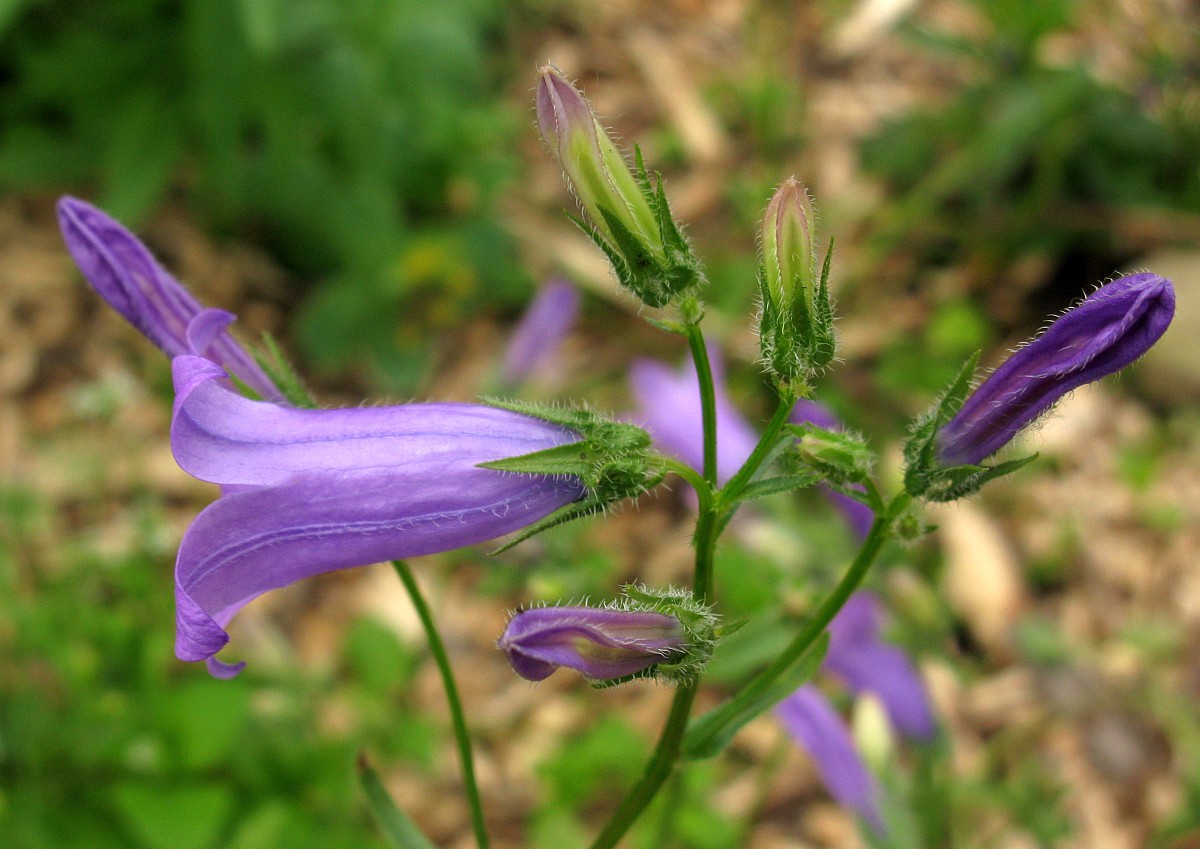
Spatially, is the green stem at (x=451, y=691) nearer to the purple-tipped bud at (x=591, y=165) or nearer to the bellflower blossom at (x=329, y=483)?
the bellflower blossom at (x=329, y=483)

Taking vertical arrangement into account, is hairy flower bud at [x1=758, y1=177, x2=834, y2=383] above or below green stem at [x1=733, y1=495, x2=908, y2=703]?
above

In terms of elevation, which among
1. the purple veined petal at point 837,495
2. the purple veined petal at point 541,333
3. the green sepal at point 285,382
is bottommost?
the green sepal at point 285,382

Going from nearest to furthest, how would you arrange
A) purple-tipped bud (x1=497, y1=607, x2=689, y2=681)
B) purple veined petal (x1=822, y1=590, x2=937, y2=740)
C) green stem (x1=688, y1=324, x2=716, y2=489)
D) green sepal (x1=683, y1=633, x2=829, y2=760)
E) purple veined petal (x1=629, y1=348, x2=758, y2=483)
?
purple-tipped bud (x1=497, y1=607, x2=689, y2=681) → green stem (x1=688, y1=324, x2=716, y2=489) → green sepal (x1=683, y1=633, x2=829, y2=760) → purple veined petal (x1=822, y1=590, x2=937, y2=740) → purple veined petal (x1=629, y1=348, x2=758, y2=483)

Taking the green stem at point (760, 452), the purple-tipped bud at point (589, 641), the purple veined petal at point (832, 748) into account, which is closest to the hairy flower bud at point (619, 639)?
the purple-tipped bud at point (589, 641)

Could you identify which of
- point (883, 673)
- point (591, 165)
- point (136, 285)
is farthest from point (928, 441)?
point (883, 673)

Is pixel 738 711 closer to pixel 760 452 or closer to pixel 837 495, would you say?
pixel 760 452

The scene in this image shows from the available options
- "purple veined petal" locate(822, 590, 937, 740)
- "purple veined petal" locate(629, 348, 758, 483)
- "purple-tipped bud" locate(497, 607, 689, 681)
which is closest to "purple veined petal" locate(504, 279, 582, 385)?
"purple veined petal" locate(629, 348, 758, 483)

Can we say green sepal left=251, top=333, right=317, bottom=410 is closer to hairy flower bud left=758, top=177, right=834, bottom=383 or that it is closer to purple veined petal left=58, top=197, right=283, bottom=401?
purple veined petal left=58, top=197, right=283, bottom=401
